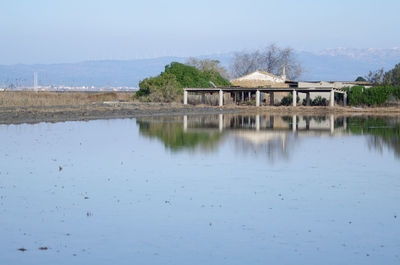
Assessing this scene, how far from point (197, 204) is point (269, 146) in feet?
A: 39.9

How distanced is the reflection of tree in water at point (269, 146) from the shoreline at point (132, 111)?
572 inches

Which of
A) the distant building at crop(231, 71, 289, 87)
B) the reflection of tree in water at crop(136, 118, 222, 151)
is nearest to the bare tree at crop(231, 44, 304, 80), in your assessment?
the distant building at crop(231, 71, 289, 87)

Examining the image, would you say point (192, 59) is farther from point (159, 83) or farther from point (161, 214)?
point (161, 214)

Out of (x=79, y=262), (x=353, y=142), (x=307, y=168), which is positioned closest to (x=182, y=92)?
(x=353, y=142)

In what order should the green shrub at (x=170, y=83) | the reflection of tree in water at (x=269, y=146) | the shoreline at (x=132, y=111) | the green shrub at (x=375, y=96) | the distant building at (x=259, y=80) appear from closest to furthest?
the reflection of tree in water at (x=269, y=146)
the shoreline at (x=132, y=111)
the green shrub at (x=375, y=96)
the green shrub at (x=170, y=83)
the distant building at (x=259, y=80)

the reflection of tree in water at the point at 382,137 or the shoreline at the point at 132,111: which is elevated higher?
the shoreline at the point at 132,111

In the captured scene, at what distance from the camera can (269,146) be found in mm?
24578

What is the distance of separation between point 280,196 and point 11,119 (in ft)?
86.7

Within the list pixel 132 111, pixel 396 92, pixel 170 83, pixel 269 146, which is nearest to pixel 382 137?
pixel 269 146

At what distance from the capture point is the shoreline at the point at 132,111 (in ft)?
132

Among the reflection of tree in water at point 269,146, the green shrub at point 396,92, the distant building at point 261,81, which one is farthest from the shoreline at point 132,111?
the reflection of tree in water at point 269,146

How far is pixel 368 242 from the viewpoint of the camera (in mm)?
10016

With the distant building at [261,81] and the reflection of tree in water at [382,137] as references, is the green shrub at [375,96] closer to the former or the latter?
the distant building at [261,81]

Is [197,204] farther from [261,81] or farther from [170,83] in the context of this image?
[261,81]
